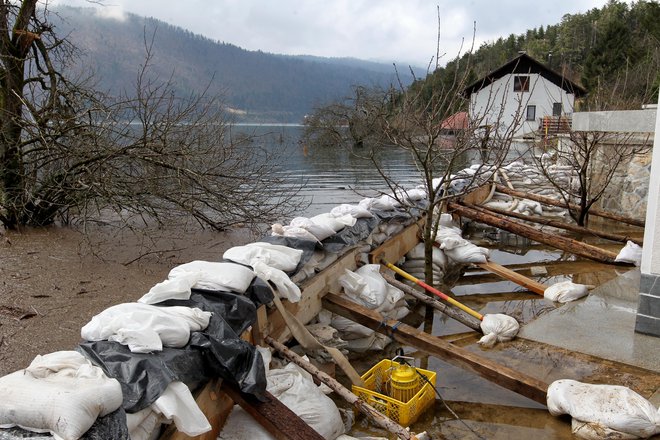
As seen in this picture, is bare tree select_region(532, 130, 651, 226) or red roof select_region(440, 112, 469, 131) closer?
red roof select_region(440, 112, 469, 131)

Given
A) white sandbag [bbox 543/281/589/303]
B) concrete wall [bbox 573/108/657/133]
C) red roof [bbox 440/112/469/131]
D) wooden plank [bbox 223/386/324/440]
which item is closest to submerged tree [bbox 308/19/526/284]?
red roof [bbox 440/112/469/131]

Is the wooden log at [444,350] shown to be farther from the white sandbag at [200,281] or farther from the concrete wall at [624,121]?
the concrete wall at [624,121]

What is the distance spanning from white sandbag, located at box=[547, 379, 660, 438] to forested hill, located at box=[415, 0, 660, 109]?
175 inches

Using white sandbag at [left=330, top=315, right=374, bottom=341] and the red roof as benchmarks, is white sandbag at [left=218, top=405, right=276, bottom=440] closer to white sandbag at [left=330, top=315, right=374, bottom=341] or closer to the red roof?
white sandbag at [left=330, top=315, right=374, bottom=341]

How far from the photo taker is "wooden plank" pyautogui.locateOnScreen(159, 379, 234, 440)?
3.28 meters

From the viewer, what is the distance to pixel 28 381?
8.14ft

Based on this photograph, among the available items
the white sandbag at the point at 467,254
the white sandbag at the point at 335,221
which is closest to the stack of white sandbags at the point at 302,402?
the white sandbag at the point at 335,221

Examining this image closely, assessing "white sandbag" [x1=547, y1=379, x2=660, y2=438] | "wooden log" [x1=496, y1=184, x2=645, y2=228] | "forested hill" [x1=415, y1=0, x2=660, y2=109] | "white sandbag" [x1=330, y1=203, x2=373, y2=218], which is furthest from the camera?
"forested hill" [x1=415, y1=0, x2=660, y2=109]

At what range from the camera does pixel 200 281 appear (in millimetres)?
4125

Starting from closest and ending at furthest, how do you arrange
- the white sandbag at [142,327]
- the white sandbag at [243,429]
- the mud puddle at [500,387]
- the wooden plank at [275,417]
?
1. the white sandbag at [142,327]
2. the wooden plank at [275,417]
3. the white sandbag at [243,429]
4. the mud puddle at [500,387]

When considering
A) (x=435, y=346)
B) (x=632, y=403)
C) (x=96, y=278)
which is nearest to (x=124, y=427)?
(x=435, y=346)

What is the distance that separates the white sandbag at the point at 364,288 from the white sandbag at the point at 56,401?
361 cm

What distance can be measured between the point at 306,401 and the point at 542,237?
18.3ft

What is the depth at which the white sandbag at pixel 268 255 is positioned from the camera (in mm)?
4914
